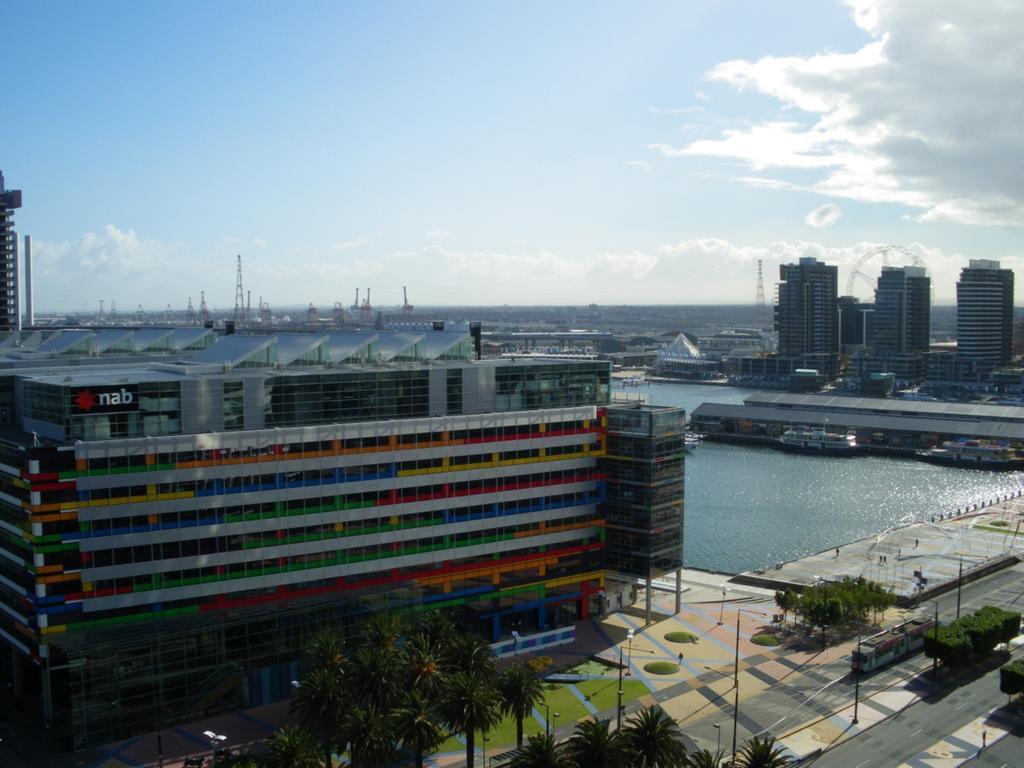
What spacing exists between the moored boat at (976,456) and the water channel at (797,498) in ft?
9.49

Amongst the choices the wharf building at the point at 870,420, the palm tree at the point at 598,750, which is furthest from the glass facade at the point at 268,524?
the wharf building at the point at 870,420

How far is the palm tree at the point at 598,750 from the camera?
29.3 metres

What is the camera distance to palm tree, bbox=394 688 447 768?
1220 inches

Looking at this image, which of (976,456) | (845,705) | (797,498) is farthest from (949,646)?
(976,456)

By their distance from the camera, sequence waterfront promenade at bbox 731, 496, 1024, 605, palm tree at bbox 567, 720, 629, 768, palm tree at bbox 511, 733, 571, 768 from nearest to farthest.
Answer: palm tree at bbox 511, 733, 571, 768, palm tree at bbox 567, 720, 629, 768, waterfront promenade at bbox 731, 496, 1024, 605

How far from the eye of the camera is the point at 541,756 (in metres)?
29.0

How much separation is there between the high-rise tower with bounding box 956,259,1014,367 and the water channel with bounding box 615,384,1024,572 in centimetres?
7860

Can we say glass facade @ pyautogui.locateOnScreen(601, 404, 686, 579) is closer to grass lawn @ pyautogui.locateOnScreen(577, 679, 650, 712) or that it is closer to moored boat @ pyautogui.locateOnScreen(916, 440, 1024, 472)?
grass lawn @ pyautogui.locateOnScreen(577, 679, 650, 712)

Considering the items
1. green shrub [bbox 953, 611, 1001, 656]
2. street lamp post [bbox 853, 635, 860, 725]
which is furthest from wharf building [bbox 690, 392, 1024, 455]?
street lamp post [bbox 853, 635, 860, 725]

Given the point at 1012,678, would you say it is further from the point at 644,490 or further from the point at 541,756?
the point at 541,756

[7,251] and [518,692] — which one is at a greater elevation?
[7,251]

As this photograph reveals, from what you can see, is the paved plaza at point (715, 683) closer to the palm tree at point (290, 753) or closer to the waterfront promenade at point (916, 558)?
the waterfront promenade at point (916, 558)

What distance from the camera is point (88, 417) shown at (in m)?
38.4

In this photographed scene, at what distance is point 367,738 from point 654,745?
8.69 m
